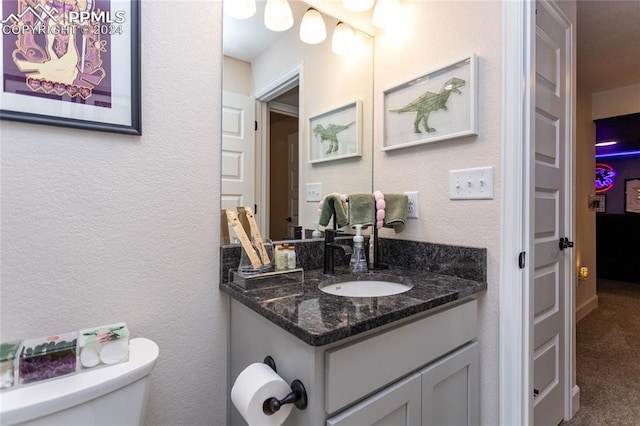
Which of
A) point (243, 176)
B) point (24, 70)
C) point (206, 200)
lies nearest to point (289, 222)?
point (243, 176)

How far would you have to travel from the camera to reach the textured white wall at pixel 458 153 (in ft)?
3.88

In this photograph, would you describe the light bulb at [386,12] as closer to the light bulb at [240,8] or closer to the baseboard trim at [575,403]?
the light bulb at [240,8]

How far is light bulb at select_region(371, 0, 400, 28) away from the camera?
1522mm

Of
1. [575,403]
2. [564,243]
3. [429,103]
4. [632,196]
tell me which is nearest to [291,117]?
[429,103]

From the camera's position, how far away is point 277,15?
4.43 ft

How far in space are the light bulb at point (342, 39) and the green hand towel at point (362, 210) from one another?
0.77 m

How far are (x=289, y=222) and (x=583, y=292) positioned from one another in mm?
3367

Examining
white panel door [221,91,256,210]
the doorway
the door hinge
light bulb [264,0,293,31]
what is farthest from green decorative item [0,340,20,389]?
the door hinge

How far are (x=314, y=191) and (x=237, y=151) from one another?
1.51 feet

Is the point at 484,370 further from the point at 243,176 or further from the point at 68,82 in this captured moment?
the point at 68,82

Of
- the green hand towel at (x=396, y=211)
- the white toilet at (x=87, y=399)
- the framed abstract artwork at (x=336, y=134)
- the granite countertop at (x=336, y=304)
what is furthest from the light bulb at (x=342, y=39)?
the white toilet at (x=87, y=399)

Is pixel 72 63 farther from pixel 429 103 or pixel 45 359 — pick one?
pixel 429 103

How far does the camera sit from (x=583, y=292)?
320 centimetres

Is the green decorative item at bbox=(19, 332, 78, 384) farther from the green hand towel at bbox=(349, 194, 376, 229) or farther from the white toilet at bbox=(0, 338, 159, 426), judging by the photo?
the green hand towel at bbox=(349, 194, 376, 229)
